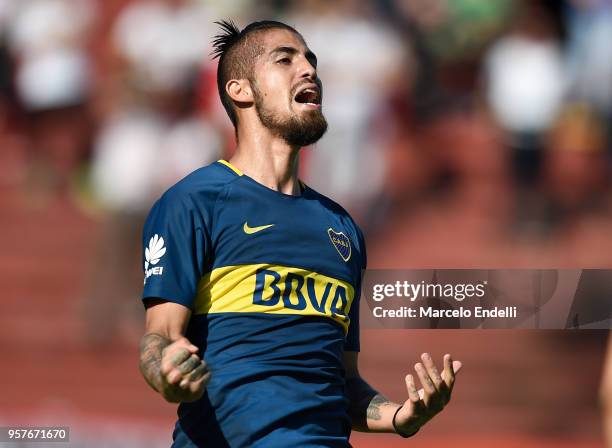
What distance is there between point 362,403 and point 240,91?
1.03 meters

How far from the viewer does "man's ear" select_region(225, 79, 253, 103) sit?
3650 mm

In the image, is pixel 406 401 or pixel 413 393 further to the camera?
pixel 406 401

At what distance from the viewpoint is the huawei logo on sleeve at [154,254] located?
3.23 m

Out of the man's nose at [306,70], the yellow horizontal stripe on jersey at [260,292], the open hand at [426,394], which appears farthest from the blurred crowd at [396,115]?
the yellow horizontal stripe on jersey at [260,292]

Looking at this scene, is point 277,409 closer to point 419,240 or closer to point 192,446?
point 192,446

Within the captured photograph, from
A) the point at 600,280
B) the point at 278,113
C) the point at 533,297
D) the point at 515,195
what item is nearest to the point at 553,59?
the point at 515,195

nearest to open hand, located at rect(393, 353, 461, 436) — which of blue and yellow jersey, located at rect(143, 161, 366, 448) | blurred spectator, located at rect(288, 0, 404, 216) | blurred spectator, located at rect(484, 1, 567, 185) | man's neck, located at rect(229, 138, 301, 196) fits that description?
blue and yellow jersey, located at rect(143, 161, 366, 448)

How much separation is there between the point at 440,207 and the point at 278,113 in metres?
6.93

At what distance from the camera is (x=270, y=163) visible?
3568 mm

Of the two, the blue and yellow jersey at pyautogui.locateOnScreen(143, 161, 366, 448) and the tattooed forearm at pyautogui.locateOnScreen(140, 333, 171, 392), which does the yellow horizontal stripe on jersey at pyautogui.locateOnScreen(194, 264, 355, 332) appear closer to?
the blue and yellow jersey at pyautogui.locateOnScreen(143, 161, 366, 448)

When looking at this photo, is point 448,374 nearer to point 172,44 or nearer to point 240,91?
point 240,91

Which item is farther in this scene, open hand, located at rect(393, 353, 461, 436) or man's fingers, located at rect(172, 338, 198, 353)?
open hand, located at rect(393, 353, 461, 436)

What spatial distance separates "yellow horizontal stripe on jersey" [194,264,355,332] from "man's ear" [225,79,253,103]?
59cm

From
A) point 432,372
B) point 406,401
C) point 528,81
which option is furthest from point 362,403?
point 528,81
